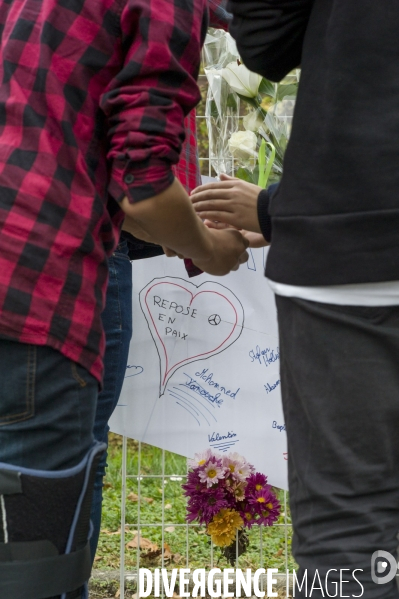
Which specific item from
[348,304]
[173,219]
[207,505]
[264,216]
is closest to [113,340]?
[264,216]

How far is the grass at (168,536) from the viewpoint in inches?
91.2

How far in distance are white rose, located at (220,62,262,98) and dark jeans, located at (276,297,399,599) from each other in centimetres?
116

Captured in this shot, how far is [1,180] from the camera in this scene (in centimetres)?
103

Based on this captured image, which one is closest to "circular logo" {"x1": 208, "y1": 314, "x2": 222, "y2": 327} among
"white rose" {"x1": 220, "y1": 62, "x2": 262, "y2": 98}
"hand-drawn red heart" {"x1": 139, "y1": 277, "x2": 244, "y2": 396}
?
"hand-drawn red heart" {"x1": 139, "y1": 277, "x2": 244, "y2": 396}

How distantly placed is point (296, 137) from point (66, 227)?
1.12ft

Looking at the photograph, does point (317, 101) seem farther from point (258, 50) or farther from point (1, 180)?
point (1, 180)

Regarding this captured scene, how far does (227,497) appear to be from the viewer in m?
2.02

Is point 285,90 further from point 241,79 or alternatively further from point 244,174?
point 244,174

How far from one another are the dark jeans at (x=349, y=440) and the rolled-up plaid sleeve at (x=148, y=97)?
1.01ft

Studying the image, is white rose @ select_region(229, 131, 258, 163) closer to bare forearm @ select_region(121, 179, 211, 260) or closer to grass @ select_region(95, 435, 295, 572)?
bare forearm @ select_region(121, 179, 211, 260)

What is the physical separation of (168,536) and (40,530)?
1618 millimetres
